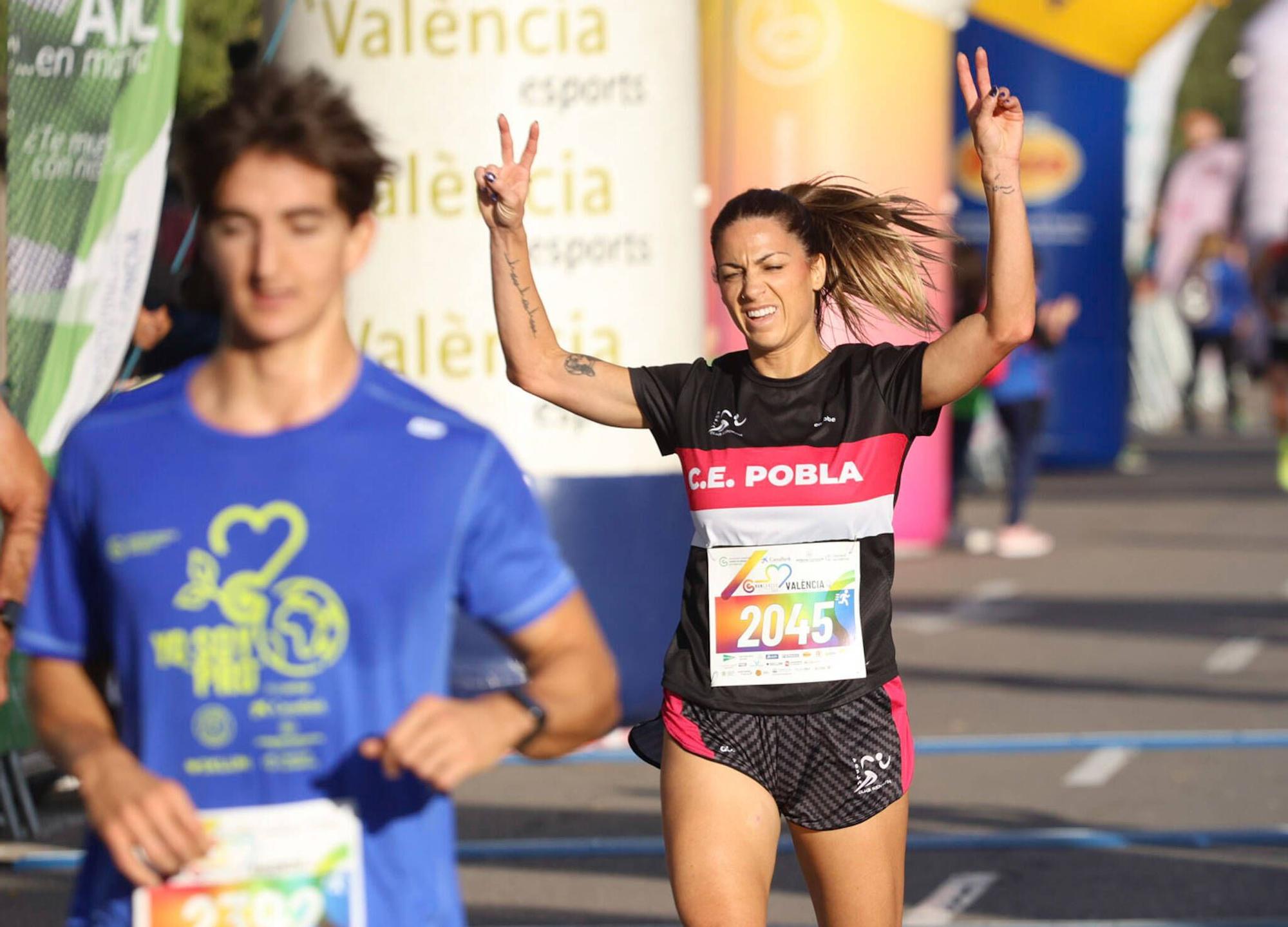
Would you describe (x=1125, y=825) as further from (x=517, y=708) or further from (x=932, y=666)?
(x=517, y=708)

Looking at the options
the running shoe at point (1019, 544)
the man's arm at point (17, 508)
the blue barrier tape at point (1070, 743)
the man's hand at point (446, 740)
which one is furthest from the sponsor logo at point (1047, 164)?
the man's hand at point (446, 740)

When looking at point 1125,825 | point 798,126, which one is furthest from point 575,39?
point 798,126

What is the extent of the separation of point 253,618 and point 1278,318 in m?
16.3

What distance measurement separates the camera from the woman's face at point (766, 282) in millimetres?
4547

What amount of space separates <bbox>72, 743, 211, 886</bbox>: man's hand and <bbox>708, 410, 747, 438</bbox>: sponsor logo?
2.01 metres

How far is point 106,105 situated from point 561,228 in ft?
7.86

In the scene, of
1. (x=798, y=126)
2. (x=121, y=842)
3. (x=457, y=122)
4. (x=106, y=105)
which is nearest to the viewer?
(x=121, y=842)

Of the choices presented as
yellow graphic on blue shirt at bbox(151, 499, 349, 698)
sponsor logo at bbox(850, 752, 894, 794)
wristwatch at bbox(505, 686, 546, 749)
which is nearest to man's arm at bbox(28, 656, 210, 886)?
yellow graphic on blue shirt at bbox(151, 499, 349, 698)

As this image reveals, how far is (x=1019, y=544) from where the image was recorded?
1570 cm

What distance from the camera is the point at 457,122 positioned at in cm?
888

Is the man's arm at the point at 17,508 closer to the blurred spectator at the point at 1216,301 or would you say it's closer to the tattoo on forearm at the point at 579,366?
the tattoo on forearm at the point at 579,366

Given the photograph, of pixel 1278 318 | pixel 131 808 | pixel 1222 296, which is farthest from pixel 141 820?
pixel 1222 296

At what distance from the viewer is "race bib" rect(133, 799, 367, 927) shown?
2.74 meters

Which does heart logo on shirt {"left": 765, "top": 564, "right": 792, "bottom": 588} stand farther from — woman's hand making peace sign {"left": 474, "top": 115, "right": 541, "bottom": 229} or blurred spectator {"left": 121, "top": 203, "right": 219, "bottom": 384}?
blurred spectator {"left": 121, "top": 203, "right": 219, "bottom": 384}
